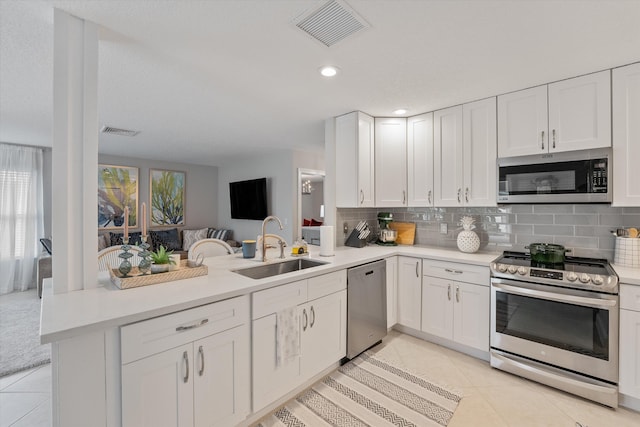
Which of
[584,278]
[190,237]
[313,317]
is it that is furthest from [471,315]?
[190,237]

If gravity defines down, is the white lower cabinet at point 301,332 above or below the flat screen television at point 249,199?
below

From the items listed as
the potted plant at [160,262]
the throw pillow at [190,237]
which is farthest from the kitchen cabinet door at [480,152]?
the throw pillow at [190,237]

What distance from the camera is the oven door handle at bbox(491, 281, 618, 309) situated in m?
1.94

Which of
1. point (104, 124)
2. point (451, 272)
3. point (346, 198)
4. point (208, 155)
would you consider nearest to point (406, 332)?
point (451, 272)

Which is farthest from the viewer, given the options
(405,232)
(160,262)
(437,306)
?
(405,232)

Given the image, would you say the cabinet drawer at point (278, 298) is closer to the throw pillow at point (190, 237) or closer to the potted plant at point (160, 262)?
the potted plant at point (160, 262)

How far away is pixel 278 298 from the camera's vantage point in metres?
1.89

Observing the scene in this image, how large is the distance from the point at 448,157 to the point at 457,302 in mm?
1425

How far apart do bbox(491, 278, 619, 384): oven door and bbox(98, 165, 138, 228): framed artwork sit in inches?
247

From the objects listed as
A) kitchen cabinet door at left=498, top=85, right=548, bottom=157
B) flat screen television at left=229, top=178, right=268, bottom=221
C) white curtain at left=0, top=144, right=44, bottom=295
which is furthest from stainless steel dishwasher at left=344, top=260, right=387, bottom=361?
white curtain at left=0, top=144, right=44, bottom=295

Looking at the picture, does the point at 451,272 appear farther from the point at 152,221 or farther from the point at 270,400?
the point at 152,221

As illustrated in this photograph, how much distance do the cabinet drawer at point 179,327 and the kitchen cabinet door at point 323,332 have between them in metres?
0.56

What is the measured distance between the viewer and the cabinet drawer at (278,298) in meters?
1.77

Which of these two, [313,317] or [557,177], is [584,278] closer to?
[557,177]
